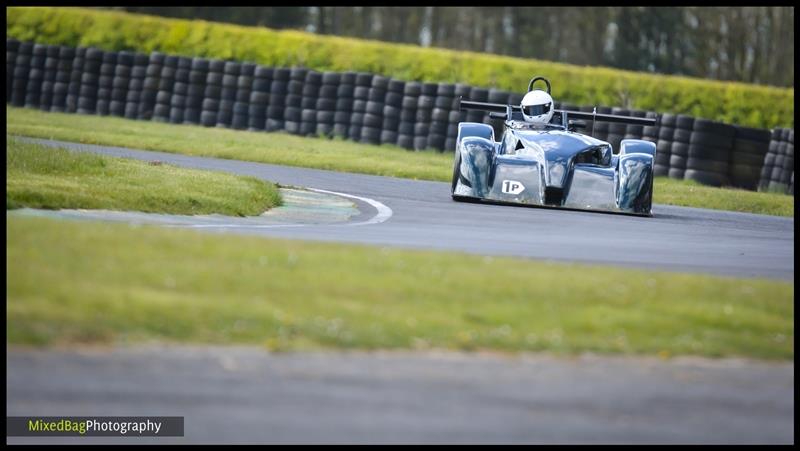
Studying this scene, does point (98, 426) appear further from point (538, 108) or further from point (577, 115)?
point (577, 115)

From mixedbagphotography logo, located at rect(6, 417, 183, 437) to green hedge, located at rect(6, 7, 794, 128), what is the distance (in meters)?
24.4

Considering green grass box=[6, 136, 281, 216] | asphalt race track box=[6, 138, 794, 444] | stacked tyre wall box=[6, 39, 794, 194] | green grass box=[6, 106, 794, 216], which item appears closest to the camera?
asphalt race track box=[6, 138, 794, 444]

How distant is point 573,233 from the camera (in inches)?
550

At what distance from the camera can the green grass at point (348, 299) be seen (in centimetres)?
768

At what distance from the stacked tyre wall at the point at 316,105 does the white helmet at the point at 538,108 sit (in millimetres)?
6348

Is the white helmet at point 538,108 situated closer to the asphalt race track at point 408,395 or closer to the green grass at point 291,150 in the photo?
the green grass at point 291,150

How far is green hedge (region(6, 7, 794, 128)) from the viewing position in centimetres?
3031

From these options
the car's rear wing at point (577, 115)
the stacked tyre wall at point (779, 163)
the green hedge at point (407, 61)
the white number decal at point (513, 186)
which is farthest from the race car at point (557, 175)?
the green hedge at point (407, 61)

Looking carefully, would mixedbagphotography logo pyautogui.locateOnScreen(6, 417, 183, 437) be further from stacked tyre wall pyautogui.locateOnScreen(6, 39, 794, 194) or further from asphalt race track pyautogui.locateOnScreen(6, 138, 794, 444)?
stacked tyre wall pyautogui.locateOnScreen(6, 39, 794, 194)

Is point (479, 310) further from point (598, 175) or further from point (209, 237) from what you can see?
point (598, 175)

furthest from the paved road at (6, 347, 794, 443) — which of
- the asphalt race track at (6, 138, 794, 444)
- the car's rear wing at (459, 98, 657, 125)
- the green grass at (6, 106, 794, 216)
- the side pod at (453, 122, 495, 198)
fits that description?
the green grass at (6, 106, 794, 216)

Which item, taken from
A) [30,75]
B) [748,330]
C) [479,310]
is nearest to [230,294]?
[479,310]

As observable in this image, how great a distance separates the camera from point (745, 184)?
81.6 ft

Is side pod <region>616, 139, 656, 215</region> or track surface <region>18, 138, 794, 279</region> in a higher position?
side pod <region>616, 139, 656, 215</region>
